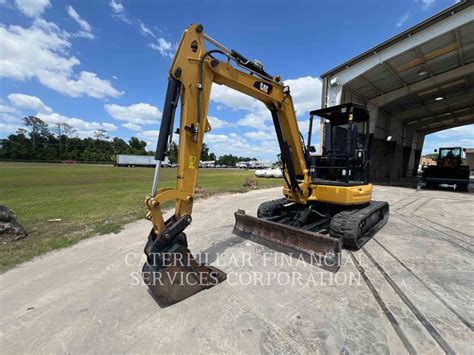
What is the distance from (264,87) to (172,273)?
11.3ft

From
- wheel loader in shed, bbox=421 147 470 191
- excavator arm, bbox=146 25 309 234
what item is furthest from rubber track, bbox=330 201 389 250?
wheel loader in shed, bbox=421 147 470 191

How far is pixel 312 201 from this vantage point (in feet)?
18.8

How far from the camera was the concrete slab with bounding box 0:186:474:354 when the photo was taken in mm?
2379

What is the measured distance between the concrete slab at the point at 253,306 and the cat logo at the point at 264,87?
3040 mm

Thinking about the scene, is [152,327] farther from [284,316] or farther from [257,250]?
[257,250]

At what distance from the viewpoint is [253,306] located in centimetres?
296

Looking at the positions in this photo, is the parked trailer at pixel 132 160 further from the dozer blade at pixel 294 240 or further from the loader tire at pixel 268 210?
the dozer blade at pixel 294 240

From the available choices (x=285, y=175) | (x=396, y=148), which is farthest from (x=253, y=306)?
(x=396, y=148)

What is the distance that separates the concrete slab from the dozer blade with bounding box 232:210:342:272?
7.6 inches

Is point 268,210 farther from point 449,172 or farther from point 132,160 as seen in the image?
point 132,160

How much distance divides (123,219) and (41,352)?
17.2 feet

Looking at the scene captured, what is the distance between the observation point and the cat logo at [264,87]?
4.33 meters

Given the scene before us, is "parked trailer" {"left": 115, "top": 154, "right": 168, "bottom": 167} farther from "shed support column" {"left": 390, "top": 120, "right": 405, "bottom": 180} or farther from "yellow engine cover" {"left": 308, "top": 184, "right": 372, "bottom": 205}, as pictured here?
"yellow engine cover" {"left": 308, "top": 184, "right": 372, "bottom": 205}

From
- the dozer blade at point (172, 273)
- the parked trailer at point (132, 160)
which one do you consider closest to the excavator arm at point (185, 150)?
the dozer blade at point (172, 273)
